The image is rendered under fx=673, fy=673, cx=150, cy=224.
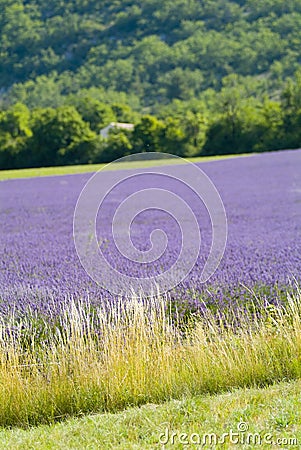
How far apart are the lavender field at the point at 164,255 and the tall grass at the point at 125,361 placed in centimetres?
38

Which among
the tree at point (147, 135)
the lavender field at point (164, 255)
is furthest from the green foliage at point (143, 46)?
the lavender field at point (164, 255)

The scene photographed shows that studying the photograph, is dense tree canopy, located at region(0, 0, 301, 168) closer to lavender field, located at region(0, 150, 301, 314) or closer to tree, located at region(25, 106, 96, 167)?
tree, located at region(25, 106, 96, 167)

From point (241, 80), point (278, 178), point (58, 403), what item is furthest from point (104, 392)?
point (241, 80)

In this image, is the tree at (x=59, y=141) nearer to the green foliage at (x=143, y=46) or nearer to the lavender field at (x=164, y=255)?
the lavender field at (x=164, y=255)

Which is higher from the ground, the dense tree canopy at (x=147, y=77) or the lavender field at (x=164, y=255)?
the dense tree canopy at (x=147, y=77)

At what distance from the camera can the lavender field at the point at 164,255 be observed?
548 centimetres

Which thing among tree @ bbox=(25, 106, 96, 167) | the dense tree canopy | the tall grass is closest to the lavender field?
the tall grass

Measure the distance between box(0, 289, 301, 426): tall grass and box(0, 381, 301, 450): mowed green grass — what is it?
273 millimetres

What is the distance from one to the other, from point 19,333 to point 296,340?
1.99 m

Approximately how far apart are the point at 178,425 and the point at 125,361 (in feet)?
2.85

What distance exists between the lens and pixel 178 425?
3832mm

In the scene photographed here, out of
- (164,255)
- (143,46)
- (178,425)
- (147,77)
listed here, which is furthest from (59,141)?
(143,46)

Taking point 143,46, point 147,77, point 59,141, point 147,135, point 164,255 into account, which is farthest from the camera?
point 143,46

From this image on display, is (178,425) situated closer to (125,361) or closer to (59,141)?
(125,361)
